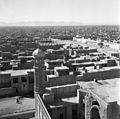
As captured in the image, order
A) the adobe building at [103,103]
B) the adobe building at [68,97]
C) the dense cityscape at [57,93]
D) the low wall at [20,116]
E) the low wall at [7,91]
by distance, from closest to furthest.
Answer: the adobe building at [103,103] → the dense cityscape at [57,93] → the adobe building at [68,97] → the low wall at [20,116] → the low wall at [7,91]

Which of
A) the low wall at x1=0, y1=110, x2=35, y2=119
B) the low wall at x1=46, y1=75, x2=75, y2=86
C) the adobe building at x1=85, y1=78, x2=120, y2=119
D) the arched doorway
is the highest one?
the adobe building at x1=85, y1=78, x2=120, y2=119

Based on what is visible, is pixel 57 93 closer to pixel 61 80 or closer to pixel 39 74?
pixel 39 74

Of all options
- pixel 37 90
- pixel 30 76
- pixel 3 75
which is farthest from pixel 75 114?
pixel 3 75

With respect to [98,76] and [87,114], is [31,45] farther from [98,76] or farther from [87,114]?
[87,114]

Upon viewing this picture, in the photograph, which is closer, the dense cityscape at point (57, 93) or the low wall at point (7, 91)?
the dense cityscape at point (57, 93)

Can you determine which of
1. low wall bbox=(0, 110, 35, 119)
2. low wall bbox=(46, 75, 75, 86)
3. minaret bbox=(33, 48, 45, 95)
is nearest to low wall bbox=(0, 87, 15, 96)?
low wall bbox=(46, 75, 75, 86)

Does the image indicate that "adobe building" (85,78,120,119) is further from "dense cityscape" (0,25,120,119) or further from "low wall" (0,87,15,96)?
"low wall" (0,87,15,96)

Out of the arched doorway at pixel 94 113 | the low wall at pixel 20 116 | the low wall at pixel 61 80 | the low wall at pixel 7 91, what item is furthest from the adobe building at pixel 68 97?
the low wall at pixel 7 91

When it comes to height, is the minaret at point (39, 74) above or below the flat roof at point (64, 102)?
above

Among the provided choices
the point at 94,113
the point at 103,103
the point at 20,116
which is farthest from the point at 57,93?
the point at 103,103

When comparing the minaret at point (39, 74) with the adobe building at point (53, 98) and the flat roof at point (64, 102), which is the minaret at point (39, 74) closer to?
the adobe building at point (53, 98)

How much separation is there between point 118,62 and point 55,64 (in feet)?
23.6

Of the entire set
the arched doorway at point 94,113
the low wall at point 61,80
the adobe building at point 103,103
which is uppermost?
the adobe building at point 103,103

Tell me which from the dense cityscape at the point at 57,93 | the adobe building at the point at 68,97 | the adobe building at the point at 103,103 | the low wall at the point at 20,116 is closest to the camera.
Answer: the adobe building at the point at 103,103
